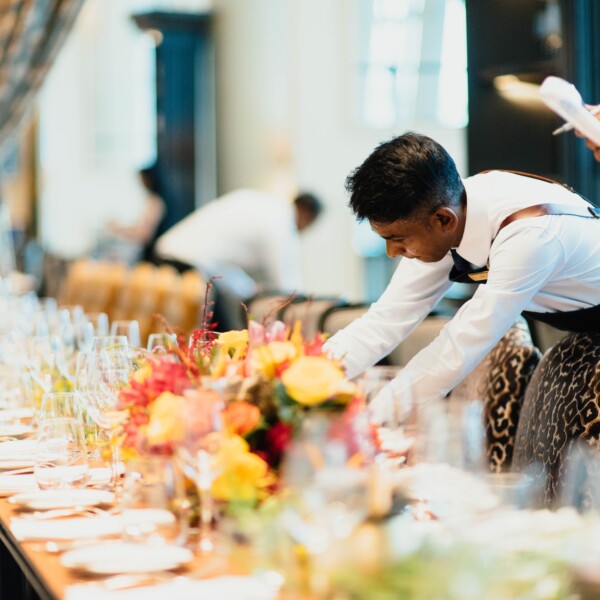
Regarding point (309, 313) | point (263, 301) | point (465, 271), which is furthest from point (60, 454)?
point (263, 301)

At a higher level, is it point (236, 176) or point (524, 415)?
point (236, 176)

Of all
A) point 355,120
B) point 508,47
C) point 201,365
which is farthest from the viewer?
point 355,120

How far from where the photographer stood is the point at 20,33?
20.5ft

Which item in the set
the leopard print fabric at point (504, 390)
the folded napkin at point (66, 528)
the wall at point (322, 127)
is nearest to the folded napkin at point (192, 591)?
the folded napkin at point (66, 528)

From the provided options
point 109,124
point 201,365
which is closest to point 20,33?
point 201,365

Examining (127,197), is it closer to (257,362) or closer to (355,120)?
(355,120)

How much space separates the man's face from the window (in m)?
7.02

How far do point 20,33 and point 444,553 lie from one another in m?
5.65

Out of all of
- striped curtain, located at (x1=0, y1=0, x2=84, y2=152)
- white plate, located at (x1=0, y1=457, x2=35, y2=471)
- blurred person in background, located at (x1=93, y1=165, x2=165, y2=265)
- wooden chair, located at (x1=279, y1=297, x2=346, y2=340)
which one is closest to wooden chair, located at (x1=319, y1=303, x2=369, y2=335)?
wooden chair, located at (x1=279, y1=297, x2=346, y2=340)

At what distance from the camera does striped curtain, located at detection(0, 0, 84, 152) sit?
20.2 ft

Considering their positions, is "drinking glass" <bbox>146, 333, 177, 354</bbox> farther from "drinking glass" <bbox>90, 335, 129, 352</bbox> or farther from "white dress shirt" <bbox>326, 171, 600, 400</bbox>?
"white dress shirt" <bbox>326, 171, 600, 400</bbox>

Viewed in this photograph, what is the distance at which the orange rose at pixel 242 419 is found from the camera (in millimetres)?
1535

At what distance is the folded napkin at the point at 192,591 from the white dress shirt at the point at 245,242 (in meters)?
5.03

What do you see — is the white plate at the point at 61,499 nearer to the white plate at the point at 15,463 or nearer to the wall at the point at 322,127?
the white plate at the point at 15,463
